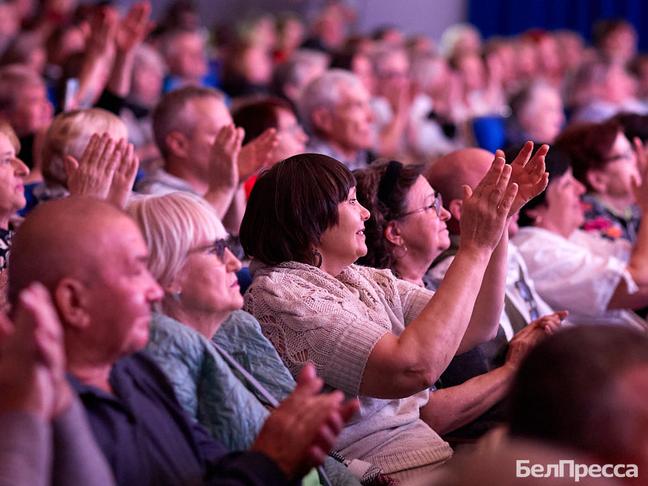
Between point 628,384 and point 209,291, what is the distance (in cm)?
81

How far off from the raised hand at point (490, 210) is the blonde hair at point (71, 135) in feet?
4.29

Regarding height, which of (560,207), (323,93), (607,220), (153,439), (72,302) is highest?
(72,302)

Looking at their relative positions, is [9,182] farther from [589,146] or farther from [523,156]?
[589,146]

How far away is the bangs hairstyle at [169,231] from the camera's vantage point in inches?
69.9

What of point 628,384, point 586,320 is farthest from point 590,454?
point 586,320

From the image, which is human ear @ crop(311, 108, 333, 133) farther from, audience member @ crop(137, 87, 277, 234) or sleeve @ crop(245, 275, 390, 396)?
sleeve @ crop(245, 275, 390, 396)

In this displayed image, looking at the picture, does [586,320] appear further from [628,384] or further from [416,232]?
[628,384]

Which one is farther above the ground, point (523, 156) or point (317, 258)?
point (523, 156)

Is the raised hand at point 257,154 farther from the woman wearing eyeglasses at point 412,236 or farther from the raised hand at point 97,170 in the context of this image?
the raised hand at point 97,170

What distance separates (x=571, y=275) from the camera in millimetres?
3084

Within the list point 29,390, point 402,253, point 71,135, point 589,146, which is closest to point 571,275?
point 402,253

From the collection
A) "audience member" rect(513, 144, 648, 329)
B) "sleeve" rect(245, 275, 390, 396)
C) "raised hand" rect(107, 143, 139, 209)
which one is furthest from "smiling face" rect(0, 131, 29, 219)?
"audience member" rect(513, 144, 648, 329)

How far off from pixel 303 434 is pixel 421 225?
110 centimetres

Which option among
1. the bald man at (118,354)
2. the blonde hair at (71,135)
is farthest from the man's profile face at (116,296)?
the blonde hair at (71,135)
